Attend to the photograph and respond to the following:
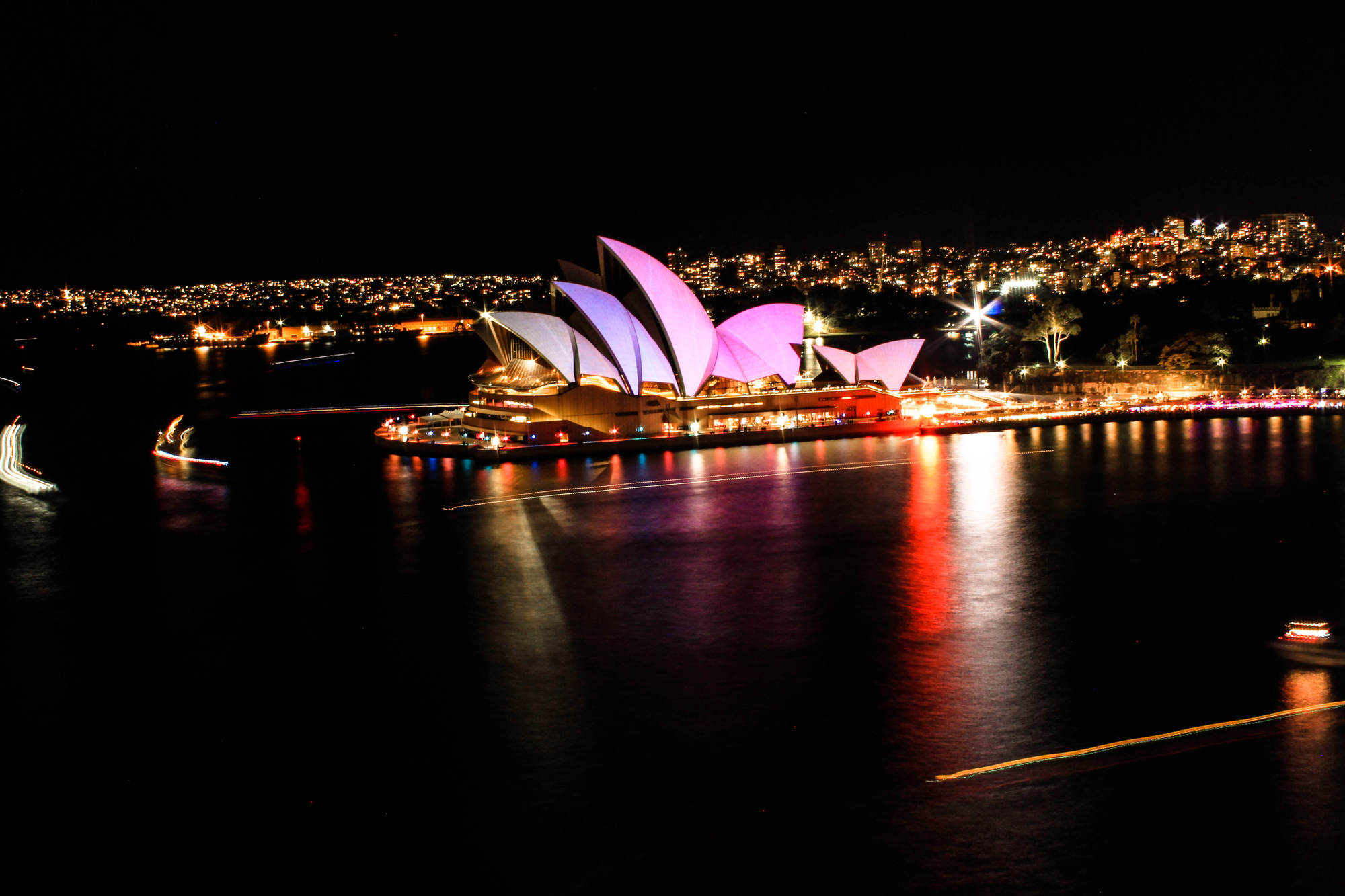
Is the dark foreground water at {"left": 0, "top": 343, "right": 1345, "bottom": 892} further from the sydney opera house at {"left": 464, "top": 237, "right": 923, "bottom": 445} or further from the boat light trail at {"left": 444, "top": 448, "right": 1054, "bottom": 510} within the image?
the sydney opera house at {"left": 464, "top": 237, "right": 923, "bottom": 445}

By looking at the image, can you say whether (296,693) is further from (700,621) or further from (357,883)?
(700,621)

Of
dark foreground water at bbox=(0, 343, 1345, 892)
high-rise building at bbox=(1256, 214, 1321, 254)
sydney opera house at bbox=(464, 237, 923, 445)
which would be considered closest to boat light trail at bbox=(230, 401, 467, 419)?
sydney opera house at bbox=(464, 237, 923, 445)

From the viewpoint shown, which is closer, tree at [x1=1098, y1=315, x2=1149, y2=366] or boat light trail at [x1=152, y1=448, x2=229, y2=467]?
boat light trail at [x1=152, y1=448, x2=229, y2=467]

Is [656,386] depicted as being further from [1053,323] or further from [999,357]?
[999,357]

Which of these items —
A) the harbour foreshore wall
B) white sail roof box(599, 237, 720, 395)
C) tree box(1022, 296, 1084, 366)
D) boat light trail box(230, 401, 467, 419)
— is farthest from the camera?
tree box(1022, 296, 1084, 366)

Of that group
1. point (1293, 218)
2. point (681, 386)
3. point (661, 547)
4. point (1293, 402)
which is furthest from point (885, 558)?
point (1293, 218)

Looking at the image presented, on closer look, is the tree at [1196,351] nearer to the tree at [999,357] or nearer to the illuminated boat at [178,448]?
the tree at [999,357]
